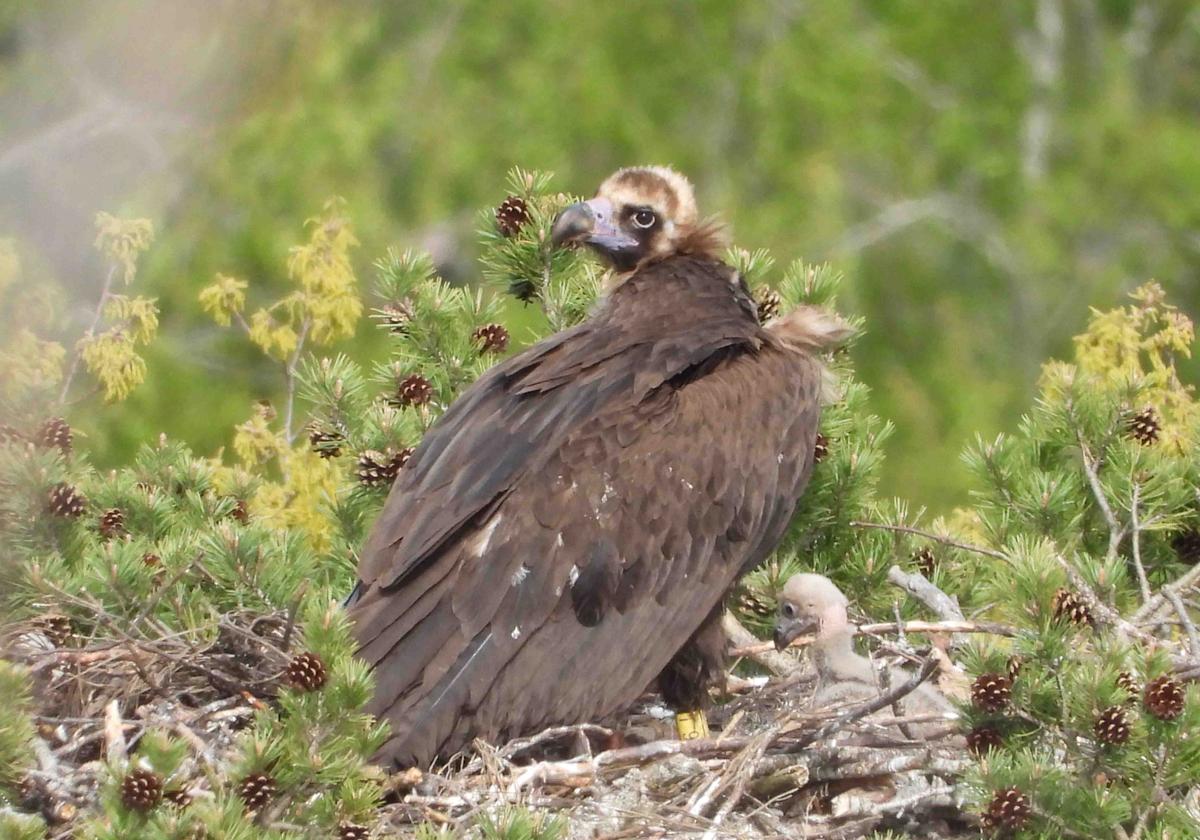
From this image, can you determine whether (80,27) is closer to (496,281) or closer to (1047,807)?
(1047,807)

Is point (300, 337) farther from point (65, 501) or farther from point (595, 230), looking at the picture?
point (65, 501)

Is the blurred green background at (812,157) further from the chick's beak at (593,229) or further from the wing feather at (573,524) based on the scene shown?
the wing feather at (573,524)

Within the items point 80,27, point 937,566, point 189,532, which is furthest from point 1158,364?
point 80,27

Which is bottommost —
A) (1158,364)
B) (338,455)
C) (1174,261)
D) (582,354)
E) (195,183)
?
(338,455)

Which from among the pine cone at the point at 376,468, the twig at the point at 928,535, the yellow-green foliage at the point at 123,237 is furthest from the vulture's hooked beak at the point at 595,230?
the yellow-green foliage at the point at 123,237

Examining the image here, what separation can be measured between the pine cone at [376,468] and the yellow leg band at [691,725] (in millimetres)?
1139

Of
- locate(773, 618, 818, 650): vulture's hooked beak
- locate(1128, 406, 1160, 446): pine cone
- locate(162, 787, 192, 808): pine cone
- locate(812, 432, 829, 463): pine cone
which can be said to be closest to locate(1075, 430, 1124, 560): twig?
locate(1128, 406, 1160, 446): pine cone

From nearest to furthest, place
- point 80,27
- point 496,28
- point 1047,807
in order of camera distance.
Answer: point 80,27 → point 1047,807 → point 496,28

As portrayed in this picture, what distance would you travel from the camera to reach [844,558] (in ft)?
19.8

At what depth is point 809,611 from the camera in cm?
551

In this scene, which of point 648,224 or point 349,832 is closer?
point 349,832

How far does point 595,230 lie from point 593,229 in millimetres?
17

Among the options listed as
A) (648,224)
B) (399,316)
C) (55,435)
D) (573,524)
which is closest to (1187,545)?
(573,524)

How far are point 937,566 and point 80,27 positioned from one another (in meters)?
3.77
